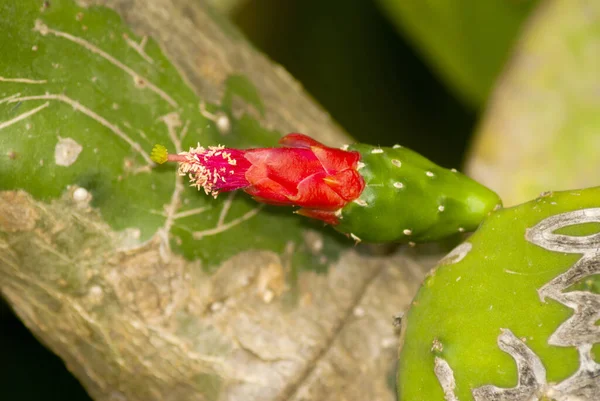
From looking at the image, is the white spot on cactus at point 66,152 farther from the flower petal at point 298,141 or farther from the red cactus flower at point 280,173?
the flower petal at point 298,141

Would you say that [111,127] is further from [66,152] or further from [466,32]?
[466,32]

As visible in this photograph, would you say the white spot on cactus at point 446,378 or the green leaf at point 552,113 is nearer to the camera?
the white spot on cactus at point 446,378

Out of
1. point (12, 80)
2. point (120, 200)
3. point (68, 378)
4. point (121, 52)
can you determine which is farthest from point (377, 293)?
point (68, 378)

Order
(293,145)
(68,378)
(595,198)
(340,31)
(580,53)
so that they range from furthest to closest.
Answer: (340,31), (68,378), (580,53), (293,145), (595,198)

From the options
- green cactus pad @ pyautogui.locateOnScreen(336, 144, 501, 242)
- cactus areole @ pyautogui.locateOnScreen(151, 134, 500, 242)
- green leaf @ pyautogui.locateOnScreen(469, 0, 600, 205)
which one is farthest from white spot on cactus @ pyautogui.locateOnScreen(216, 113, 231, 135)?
green leaf @ pyautogui.locateOnScreen(469, 0, 600, 205)

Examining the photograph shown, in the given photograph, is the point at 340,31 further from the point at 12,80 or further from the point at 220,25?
the point at 12,80

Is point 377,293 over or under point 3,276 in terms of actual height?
over

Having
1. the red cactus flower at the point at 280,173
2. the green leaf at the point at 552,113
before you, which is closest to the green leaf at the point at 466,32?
the green leaf at the point at 552,113
